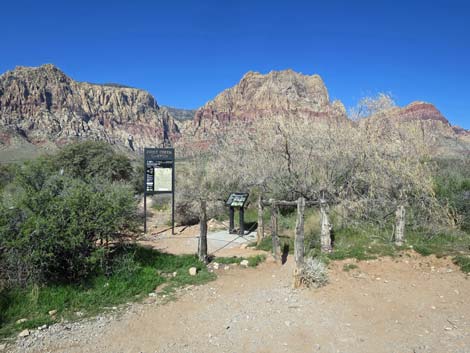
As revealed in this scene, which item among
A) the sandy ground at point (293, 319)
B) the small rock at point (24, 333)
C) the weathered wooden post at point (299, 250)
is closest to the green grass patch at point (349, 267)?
the sandy ground at point (293, 319)

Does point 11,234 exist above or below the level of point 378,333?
above

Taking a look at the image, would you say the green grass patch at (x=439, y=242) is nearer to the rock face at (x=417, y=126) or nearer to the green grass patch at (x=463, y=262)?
the green grass patch at (x=463, y=262)

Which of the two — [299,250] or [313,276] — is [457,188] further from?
[313,276]

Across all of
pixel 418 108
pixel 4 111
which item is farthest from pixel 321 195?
pixel 4 111

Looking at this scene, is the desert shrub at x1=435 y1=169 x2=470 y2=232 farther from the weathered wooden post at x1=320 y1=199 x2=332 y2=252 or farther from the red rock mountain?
the red rock mountain

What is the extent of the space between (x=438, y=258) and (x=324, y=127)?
21.0 feet

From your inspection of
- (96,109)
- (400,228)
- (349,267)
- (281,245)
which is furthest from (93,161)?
(96,109)

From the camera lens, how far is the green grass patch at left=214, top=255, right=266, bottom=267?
7.66 m

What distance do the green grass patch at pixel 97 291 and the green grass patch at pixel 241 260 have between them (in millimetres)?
511

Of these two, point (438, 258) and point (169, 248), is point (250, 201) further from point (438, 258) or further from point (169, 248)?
point (438, 258)

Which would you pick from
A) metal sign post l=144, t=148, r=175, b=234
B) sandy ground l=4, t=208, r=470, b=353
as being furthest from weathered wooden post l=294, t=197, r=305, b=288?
metal sign post l=144, t=148, r=175, b=234

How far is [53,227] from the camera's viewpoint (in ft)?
19.2

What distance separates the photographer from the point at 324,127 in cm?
1257

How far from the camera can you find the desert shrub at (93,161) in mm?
19125
